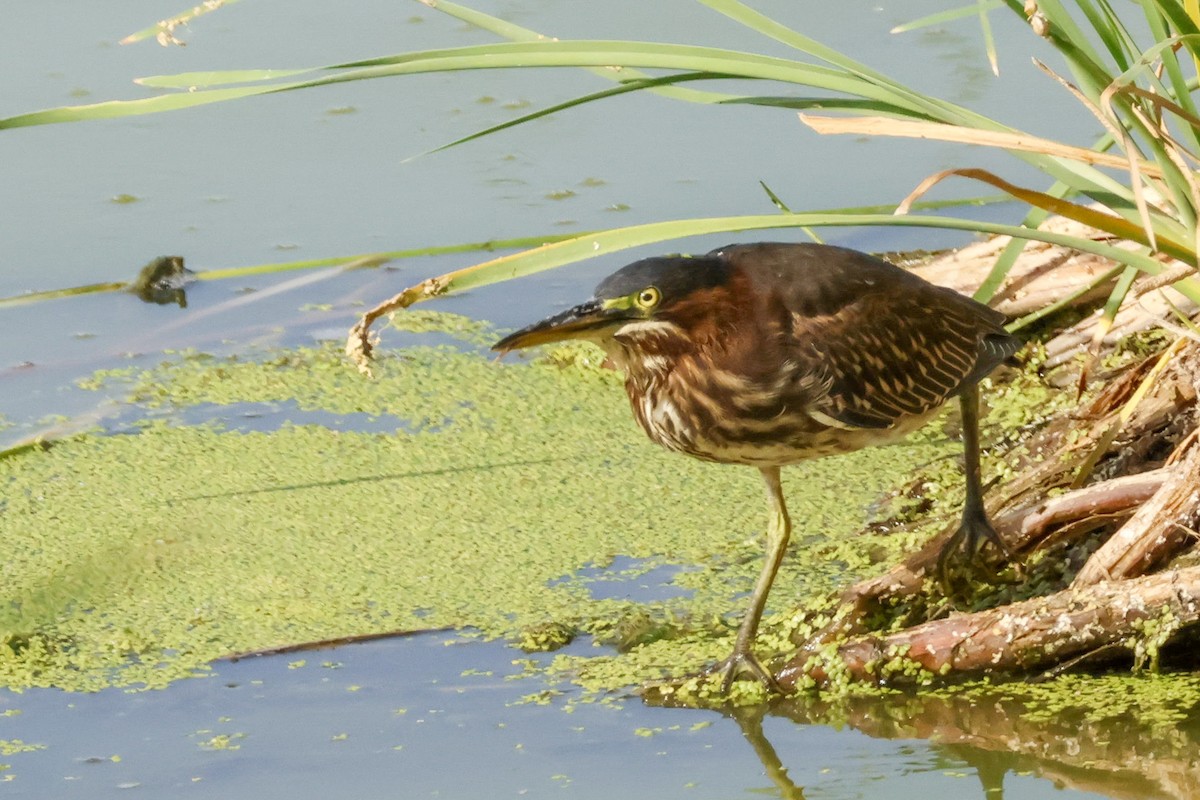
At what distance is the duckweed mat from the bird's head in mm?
710

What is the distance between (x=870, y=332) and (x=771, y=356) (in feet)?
1.05

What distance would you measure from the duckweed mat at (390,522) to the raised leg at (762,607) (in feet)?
0.46

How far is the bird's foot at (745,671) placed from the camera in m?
3.20

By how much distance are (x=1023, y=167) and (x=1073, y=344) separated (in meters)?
1.34

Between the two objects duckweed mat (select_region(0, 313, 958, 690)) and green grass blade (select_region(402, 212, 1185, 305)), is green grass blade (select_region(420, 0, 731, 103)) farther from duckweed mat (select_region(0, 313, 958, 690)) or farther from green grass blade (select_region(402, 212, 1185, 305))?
duckweed mat (select_region(0, 313, 958, 690))

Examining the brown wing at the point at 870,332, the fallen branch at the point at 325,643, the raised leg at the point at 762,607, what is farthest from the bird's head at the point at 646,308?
the fallen branch at the point at 325,643

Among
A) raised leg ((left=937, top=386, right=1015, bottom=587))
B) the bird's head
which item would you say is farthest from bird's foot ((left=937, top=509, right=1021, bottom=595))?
the bird's head

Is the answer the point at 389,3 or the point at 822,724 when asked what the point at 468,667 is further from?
the point at 389,3

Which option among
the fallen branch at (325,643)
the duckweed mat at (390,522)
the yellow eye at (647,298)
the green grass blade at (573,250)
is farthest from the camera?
the duckweed mat at (390,522)

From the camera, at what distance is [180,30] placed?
21.8 feet

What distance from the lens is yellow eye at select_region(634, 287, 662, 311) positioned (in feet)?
10.1

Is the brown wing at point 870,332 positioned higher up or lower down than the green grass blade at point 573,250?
lower down

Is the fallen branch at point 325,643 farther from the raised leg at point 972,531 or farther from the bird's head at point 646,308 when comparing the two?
the raised leg at point 972,531

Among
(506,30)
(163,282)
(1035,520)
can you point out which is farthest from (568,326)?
(163,282)
